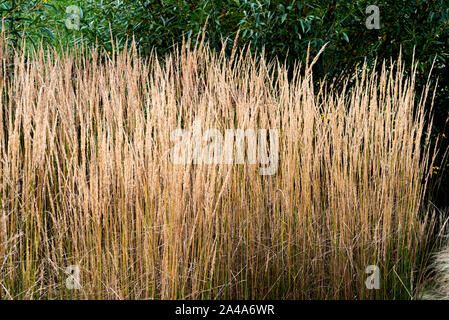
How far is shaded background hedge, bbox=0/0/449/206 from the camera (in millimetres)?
3500

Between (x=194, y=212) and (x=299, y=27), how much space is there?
2291 mm

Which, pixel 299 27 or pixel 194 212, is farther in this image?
pixel 299 27

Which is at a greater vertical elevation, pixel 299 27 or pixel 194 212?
pixel 299 27

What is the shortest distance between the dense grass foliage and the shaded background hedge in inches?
45.4

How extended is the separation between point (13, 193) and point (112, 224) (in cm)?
44

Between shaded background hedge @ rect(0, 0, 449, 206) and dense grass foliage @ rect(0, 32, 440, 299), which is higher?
shaded background hedge @ rect(0, 0, 449, 206)

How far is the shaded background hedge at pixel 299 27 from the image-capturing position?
3500mm

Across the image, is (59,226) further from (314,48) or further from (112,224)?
(314,48)

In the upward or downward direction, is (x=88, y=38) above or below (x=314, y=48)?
above

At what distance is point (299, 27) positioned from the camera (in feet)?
12.0

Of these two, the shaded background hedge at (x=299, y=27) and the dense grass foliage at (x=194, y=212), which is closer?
the dense grass foliage at (x=194, y=212)

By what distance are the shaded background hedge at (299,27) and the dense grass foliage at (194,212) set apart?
1153mm

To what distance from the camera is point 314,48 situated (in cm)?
356
